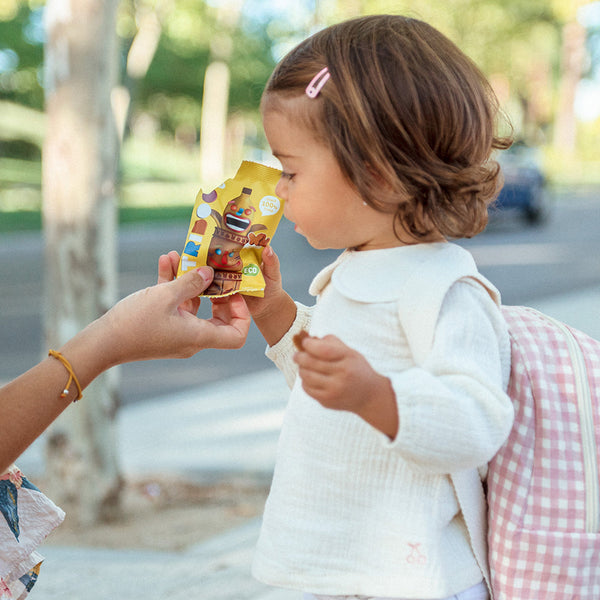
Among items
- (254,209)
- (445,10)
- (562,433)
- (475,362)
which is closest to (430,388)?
(475,362)

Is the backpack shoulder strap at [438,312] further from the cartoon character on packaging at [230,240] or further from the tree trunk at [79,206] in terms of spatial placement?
the tree trunk at [79,206]

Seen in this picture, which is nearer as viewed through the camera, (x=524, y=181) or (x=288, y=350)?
(x=288, y=350)

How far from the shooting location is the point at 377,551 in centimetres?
143

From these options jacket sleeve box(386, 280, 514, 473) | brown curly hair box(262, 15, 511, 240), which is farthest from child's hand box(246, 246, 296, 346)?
jacket sleeve box(386, 280, 514, 473)

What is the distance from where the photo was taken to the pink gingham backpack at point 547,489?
1404mm

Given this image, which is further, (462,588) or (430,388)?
(462,588)

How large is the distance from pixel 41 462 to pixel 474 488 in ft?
11.9

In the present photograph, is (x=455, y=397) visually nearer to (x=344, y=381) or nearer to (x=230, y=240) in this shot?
(x=344, y=381)

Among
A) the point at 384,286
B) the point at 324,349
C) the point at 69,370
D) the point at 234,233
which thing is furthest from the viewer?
the point at 234,233

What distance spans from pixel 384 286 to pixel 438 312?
133 mm

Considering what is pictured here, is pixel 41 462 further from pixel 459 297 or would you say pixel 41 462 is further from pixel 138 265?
pixel 138 265

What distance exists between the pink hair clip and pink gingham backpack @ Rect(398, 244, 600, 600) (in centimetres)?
33

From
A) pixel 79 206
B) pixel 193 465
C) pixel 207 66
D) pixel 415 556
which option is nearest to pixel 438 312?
pixel 415 556

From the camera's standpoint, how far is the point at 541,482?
141cm
